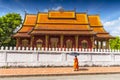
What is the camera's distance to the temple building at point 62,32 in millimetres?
28250

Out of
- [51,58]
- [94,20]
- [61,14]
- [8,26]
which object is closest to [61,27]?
[61,14]

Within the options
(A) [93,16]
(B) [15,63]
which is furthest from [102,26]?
(B) [15,63]

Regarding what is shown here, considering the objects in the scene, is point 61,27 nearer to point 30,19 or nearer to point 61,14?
point 61,14

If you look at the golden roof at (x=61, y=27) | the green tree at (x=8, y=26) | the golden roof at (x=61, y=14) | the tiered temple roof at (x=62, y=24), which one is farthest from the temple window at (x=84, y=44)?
the green tree at (x=8, y=26)

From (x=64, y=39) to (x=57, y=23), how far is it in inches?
99.6

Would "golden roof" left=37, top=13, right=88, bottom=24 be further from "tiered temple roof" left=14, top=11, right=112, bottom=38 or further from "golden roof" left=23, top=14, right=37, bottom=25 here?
"golden roof" left=23, top=14, right=37, bottom=25

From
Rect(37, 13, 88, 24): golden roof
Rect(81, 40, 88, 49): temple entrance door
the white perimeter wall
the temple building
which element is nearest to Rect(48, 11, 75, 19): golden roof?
the temple building

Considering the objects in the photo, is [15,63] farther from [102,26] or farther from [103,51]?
[102,26]

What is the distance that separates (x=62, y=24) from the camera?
3002cm

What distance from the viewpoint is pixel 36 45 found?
1156 inches

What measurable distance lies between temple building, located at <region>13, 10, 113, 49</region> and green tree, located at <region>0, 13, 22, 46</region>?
9.83 metres

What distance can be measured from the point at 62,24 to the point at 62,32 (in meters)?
2.34

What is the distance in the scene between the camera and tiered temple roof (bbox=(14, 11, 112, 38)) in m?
28.3

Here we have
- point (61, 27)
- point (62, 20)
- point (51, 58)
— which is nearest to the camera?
point (51, 58)
